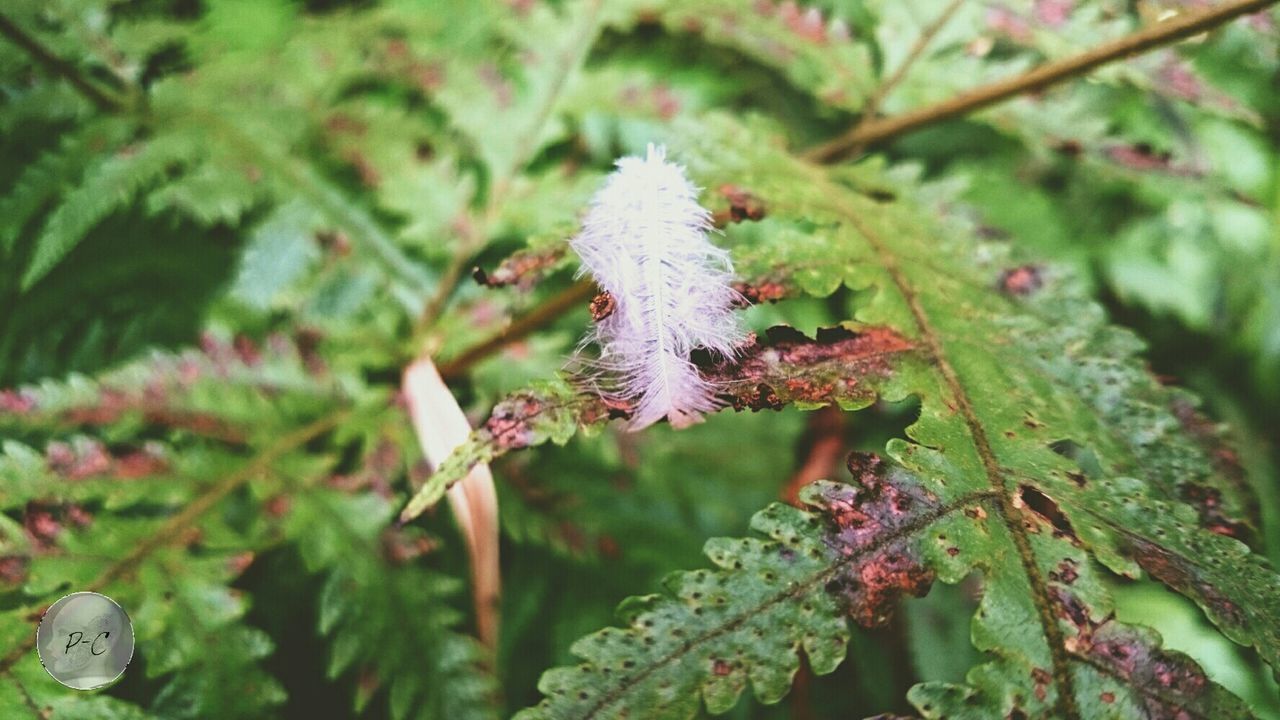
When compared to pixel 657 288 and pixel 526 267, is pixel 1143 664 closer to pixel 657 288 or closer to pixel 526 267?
pixel 657 288

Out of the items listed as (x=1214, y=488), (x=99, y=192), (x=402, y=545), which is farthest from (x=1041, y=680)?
(x=99, y=192)

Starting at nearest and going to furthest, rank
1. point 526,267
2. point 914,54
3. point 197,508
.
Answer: point 526,267 → point 197,508 → point 914,54

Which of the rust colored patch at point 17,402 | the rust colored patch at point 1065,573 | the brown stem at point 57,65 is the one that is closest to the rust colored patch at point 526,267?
the rust colored patch at point 1065,573

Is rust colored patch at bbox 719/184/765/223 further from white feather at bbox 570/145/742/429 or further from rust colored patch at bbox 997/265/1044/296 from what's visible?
rust colored patch at bbox 997/265/1044/296

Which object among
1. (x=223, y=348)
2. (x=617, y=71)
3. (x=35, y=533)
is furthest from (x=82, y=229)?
(x=617, y=71)

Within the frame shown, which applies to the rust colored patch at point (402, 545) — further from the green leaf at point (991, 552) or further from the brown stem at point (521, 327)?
the green leaf at point (991, 552)

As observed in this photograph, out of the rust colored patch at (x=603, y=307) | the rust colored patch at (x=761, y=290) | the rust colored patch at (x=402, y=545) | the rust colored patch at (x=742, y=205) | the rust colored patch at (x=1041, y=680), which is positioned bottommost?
the rust colored patch at (x=402, y=545)
